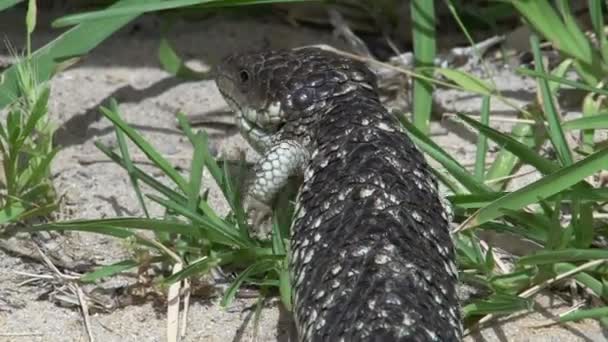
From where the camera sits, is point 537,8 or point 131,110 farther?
point 131,110

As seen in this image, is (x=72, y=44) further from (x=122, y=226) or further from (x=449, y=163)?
(x=449, y=163)

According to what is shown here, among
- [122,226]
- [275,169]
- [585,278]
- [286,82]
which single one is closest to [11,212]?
[122,226]

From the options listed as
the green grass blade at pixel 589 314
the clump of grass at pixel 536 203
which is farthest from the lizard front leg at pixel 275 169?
the green grass blade at pixel 589 314

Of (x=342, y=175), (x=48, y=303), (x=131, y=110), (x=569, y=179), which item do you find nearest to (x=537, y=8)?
(x=569, y=179)

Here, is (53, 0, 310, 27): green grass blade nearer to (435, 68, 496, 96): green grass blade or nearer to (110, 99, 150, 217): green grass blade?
(110, 99, 150, 217): green grass blade

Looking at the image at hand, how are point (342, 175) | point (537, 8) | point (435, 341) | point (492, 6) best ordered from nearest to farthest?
point (435, 341) < point (342, 175) < point (537, 8) < point (492, 6)

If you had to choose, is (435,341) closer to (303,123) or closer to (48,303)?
(303,123)
